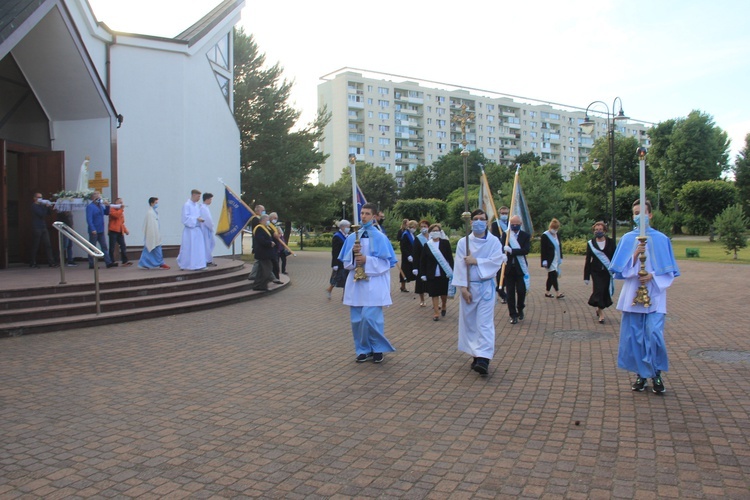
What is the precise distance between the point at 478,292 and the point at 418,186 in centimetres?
6955

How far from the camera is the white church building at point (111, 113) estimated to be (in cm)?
1505

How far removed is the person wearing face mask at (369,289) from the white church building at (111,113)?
9183 millimetres

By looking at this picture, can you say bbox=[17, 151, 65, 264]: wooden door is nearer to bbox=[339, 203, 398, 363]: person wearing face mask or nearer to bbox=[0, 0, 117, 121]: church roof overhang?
bbox=[0, 0, 117, 121]: church roof overhang

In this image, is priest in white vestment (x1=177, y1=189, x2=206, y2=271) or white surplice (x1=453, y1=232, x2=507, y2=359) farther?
priest in white vestment (x1=177, y1=189, x2=206, y2=271)

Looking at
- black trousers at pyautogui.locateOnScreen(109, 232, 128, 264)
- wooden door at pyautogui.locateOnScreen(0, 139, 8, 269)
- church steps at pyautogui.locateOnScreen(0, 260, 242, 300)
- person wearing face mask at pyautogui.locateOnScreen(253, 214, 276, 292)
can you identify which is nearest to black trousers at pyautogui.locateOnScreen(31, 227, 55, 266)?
wooden door at pyautogui.locateOnScreen(0, 139, 8, 269)

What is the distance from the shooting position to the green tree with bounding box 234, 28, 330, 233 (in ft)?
99.8

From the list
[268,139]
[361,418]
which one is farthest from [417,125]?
[361,418]

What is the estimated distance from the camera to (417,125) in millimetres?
102812

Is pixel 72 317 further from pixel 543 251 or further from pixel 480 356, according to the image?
pixel 543 251

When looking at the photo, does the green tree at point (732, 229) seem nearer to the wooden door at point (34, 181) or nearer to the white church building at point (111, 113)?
the white church building at point (111, 113)

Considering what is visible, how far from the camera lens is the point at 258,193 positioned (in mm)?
30594

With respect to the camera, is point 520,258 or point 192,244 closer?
point 520,258

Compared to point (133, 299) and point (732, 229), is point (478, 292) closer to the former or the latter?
point (133, 299)

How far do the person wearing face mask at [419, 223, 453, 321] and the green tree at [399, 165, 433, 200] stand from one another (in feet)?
211
